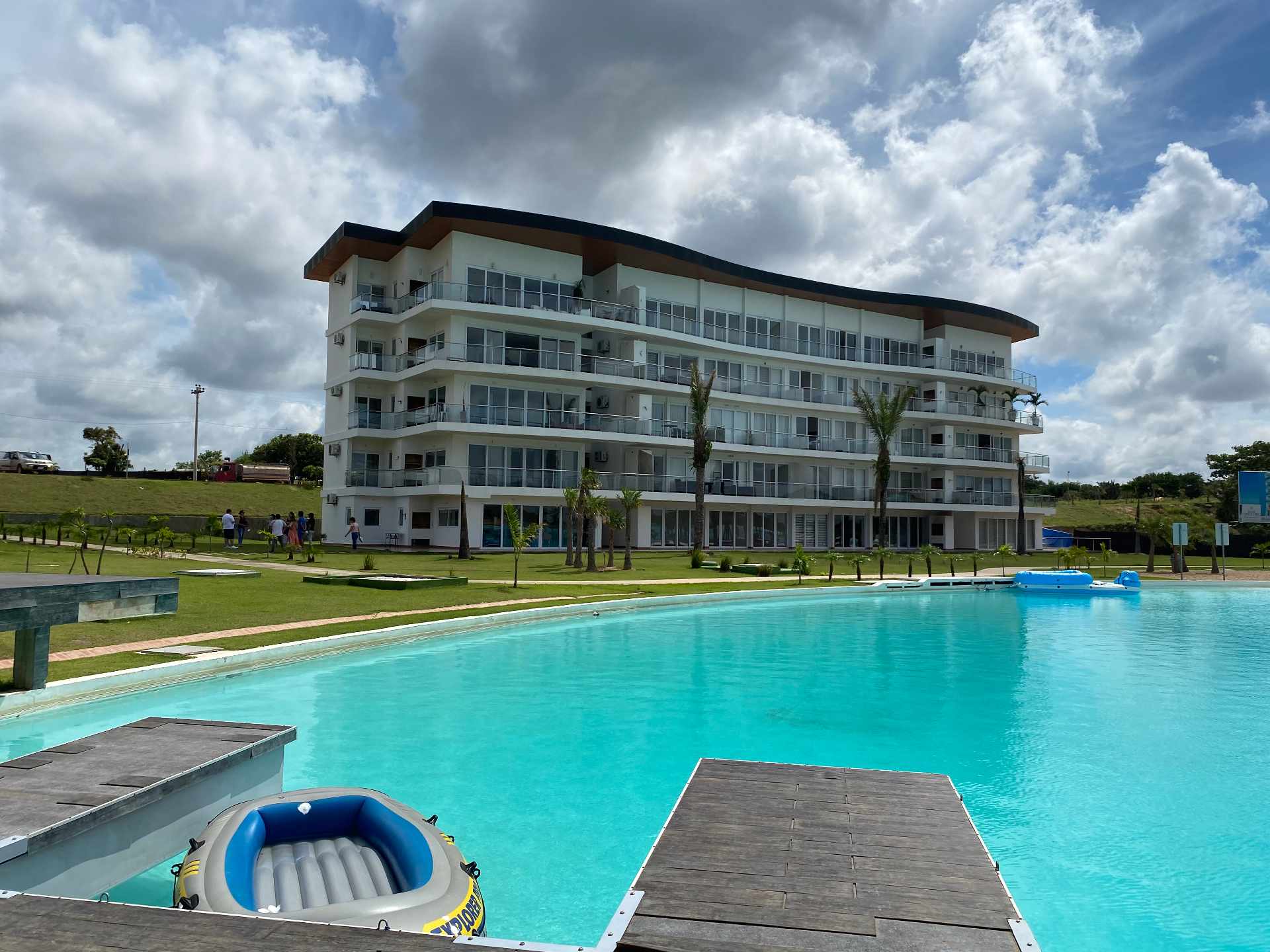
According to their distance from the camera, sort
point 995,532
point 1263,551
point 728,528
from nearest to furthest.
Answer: point 728,528, point 1263,551, point 995,532

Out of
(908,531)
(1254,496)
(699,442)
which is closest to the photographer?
(699,442)

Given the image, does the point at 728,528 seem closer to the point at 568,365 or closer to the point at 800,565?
the point at 568,365

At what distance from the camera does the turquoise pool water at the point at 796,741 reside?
6.88m

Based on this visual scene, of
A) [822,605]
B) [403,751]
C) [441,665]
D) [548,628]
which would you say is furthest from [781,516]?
[403,751]

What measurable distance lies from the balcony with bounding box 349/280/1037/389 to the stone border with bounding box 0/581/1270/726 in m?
20.4

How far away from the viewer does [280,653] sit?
1377cm

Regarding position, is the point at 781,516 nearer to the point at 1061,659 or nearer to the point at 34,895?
the point at 1061,659

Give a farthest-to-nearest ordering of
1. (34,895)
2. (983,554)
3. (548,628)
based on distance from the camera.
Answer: (983,554)
(548,628)
(34,895)

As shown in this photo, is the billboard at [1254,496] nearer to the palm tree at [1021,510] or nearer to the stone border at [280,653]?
the palm tree at [1021,510]

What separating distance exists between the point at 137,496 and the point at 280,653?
52952 mm

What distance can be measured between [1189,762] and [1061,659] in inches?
283

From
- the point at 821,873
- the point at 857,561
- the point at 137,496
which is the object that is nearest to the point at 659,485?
the point at 857,561

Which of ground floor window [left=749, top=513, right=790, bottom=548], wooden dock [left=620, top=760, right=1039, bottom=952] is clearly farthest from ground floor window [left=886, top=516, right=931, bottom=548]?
wooden dock [left=620, top=760, right=1039, bottom=952]

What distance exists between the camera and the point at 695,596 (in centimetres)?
2541
